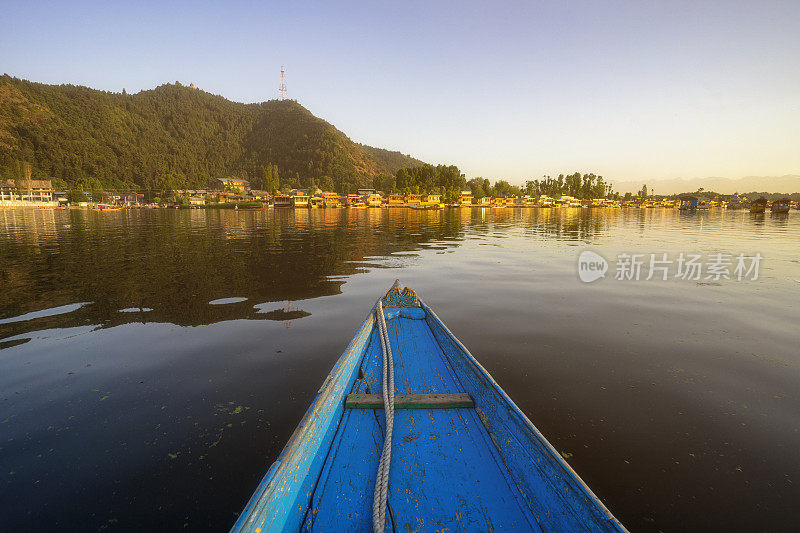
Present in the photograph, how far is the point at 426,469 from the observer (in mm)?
2881

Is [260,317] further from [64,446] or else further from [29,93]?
[29,93]

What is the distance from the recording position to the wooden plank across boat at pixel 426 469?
2.19m

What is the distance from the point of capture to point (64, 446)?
4.03m

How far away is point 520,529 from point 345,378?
2.35 meters

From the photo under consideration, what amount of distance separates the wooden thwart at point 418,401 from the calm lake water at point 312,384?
1.29 metres

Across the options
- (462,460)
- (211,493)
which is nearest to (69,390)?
(211,493)

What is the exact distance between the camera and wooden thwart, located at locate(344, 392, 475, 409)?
3.68 m

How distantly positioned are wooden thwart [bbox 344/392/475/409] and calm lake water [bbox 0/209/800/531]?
1.29m

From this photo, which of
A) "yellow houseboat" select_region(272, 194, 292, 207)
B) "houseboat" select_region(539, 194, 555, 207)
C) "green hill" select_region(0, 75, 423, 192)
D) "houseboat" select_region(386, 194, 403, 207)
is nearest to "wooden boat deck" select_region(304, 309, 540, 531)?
"yellow houseboat" select_region(272, 194, 292, 207)

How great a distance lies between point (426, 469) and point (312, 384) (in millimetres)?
3210

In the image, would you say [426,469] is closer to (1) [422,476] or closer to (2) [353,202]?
(1) [422,476]

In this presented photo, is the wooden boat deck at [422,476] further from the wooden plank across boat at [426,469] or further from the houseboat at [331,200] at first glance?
the houseboat at [331,200]

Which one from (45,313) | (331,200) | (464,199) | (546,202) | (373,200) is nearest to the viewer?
(45,313)

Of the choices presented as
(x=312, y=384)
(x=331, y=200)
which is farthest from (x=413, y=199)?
(x=312, y=384)
